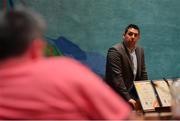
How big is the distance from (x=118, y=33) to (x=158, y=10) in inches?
24.7

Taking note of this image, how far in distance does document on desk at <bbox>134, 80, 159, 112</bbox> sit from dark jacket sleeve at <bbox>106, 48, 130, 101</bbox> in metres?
0.76

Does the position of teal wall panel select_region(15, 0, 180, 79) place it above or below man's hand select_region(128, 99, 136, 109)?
above

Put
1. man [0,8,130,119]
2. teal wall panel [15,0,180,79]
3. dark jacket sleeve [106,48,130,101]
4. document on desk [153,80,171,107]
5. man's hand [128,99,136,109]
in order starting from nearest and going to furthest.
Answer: man [0,8,130,119], document on desk [153,80,171,107], man's hand [128,99,136,109], dark jacket sleeve [106,48,130,101], teal wall panel [15,0,180,79]

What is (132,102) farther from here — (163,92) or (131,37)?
(131,37)

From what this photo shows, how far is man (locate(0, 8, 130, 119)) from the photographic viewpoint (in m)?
1.55

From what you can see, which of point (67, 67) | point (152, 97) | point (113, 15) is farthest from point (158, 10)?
point (67, 67)

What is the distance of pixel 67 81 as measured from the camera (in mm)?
1548

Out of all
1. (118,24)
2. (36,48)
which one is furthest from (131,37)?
(36,48)

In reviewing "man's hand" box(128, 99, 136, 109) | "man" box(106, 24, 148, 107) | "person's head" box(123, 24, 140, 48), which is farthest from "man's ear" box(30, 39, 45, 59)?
"person's head" box(123, 24, 140, 48)

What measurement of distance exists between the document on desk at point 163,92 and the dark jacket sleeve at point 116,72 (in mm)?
943

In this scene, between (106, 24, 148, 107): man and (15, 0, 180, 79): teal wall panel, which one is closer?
(106, 24, 148, 107): man

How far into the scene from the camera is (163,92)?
3.78 meters

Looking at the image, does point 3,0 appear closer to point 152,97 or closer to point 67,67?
point 152,97

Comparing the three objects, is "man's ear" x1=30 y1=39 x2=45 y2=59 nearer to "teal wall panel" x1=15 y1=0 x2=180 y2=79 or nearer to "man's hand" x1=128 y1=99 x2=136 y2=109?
"man's hand" x1=128 y1=99 x2=136 y2=109
